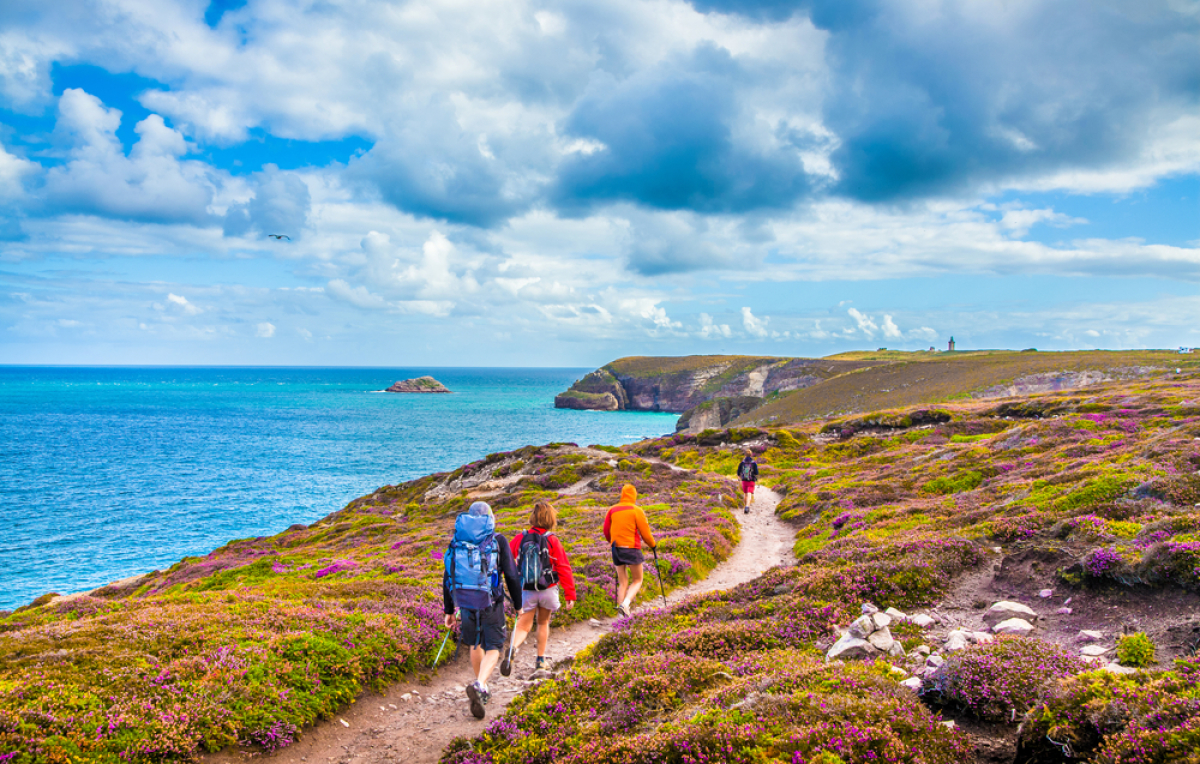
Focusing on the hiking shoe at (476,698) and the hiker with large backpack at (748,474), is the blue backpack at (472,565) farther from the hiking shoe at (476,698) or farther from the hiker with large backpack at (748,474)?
the hiker with large backpack at (748,474)

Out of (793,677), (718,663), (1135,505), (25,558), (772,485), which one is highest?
(1135,505)

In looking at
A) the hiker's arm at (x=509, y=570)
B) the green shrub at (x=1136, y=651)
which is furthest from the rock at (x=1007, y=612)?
the hiker's arm at (x=509, y=570)

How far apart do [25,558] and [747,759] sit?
2265 inches

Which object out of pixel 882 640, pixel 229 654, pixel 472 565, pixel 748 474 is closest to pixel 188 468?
pixel 748 474

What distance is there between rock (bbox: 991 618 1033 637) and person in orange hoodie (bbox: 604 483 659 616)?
686 centimetres

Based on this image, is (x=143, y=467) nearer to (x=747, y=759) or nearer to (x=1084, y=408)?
(x=747, y=759)

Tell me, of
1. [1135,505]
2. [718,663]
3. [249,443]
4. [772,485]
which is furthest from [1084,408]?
[249,443]

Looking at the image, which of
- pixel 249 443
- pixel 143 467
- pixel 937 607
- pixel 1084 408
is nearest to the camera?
pixel 937 607

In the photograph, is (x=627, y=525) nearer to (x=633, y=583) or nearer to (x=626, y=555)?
(x=626, y=555)

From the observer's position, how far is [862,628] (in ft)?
30.5

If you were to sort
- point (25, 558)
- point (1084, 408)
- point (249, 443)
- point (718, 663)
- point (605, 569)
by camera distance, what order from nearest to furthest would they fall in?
point (718, 663)
point (605, 569)
point (1084, 408)
point (25, 558)
point (249, 443)

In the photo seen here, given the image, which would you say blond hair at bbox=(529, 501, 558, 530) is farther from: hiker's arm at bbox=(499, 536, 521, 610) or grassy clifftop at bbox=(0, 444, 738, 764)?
grassy clifftop at bbox=(0, 444, 738, 764)

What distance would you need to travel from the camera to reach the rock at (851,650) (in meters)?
8.71

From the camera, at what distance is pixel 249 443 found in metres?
102
